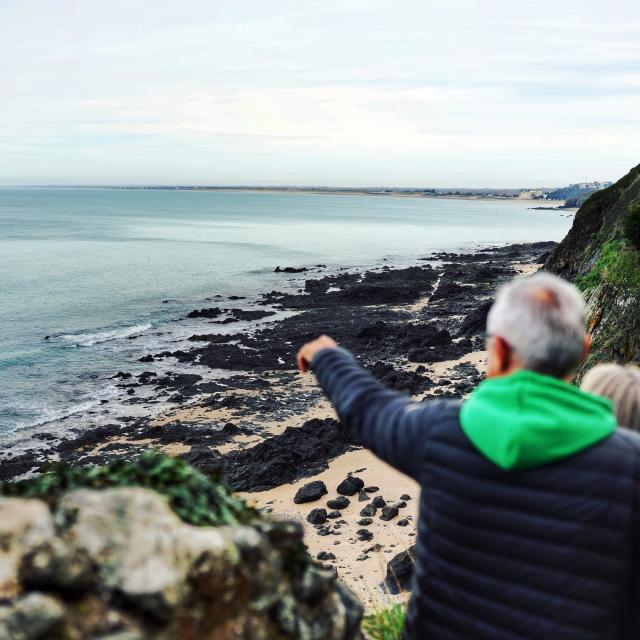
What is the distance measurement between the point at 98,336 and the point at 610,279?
2892 cm

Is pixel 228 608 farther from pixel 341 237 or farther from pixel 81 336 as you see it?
pixel 341 237

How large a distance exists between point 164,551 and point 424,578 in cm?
90

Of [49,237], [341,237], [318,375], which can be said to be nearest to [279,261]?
[341,237]

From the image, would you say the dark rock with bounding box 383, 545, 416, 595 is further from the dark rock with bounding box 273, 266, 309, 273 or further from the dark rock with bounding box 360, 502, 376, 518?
the dark rock with bounding box 273, 266, 309, 273

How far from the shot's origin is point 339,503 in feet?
46.4

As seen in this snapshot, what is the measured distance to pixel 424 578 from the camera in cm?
219

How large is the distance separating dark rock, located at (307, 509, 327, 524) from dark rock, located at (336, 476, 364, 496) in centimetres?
107

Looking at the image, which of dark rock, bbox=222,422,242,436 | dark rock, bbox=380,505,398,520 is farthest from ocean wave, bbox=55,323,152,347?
dark rock, bbox=380,505,398,520

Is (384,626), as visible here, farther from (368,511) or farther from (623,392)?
(368,511)

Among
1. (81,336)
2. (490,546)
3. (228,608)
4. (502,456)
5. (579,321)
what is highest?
(579,321)

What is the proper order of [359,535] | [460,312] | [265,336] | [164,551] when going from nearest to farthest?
[164,551]
[359,535]
[265,336]
[460,312]

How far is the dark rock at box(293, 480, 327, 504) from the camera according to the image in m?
14.8

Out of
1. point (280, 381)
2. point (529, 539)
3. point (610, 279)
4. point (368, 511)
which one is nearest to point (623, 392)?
point (529, 539)

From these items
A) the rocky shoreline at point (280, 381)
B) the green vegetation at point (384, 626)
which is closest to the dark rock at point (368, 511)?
the rocky shoreline at point (280, 381)
